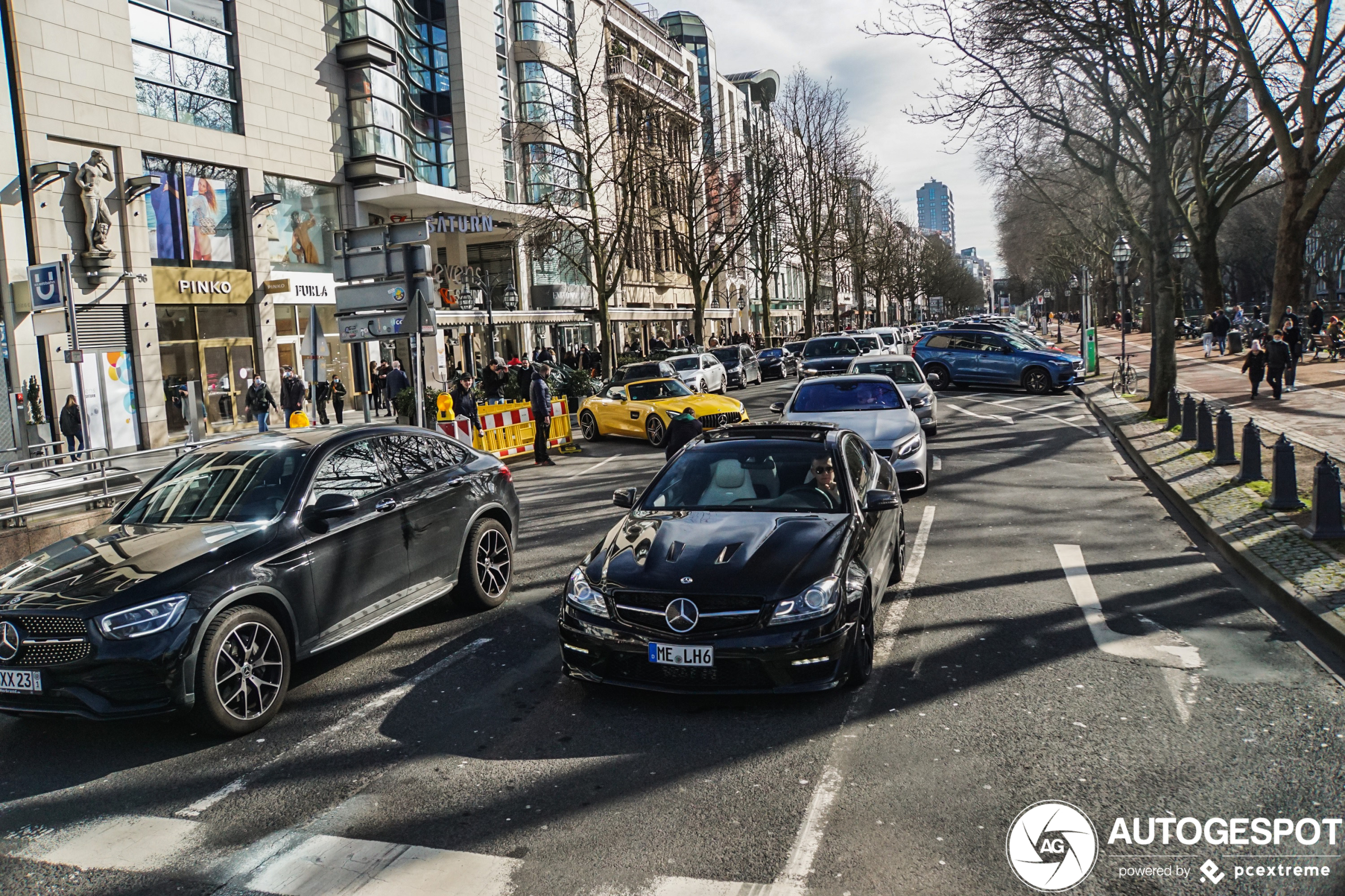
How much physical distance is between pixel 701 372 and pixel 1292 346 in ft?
50.4

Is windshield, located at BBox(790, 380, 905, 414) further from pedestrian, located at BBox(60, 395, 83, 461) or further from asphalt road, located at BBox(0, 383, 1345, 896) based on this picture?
pedestrian, located at BBox(60, 395, 83, 461)

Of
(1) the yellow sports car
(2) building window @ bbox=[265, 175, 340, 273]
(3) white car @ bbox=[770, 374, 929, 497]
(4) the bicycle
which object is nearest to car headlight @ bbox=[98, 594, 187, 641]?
(3) white car @ bbox=[770, 374, 929, 497]

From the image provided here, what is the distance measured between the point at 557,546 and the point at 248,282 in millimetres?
20965

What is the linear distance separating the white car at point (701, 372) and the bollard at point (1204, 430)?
46.0ft

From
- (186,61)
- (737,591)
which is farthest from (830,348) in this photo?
(737,591)

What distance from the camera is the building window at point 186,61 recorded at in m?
23.9

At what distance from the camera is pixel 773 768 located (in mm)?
4586

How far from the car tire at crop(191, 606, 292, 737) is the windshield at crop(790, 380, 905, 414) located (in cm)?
866

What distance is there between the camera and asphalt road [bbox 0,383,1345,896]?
3775 mm

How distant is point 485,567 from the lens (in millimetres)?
7727

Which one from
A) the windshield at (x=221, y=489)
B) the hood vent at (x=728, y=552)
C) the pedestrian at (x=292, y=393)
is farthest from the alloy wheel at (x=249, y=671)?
the pedestrian at (x=292, y=393)

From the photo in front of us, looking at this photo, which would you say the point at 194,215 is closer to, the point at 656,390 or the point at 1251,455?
the point at 656,390

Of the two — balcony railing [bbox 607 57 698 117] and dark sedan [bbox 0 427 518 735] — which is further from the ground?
balcony railing [bbox 607 57 698 117]

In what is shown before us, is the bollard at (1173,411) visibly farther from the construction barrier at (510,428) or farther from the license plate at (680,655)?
the license plate at (680,655)
